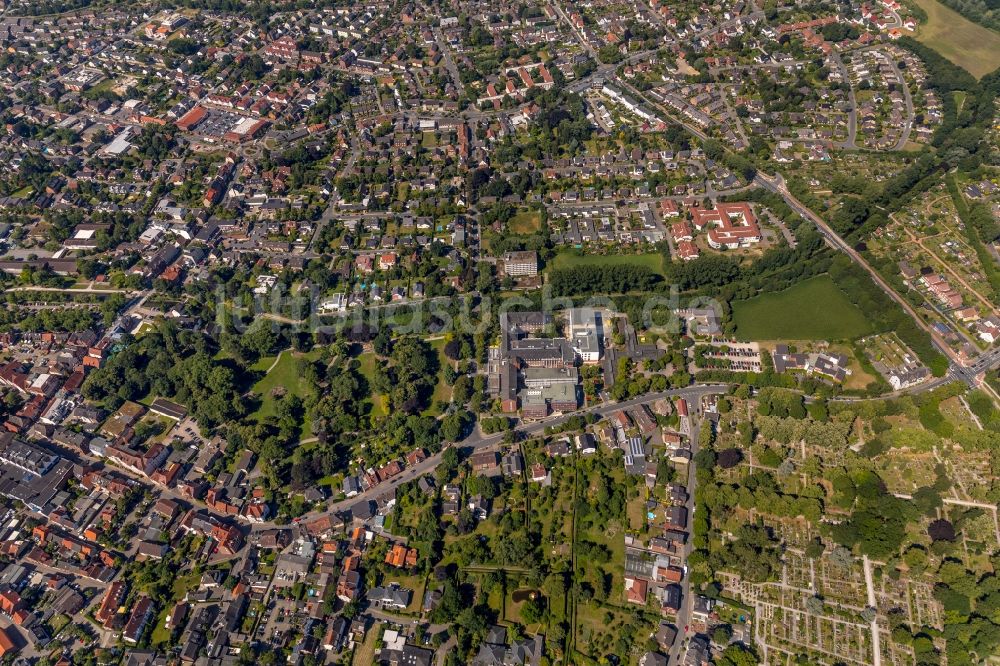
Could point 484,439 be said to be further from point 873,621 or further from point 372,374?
point 873,621

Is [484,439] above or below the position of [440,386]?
below

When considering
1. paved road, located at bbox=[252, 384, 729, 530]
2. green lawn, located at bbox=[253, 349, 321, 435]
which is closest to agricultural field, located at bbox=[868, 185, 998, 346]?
paved road, located at bbox=[252, 384, 729, 530]

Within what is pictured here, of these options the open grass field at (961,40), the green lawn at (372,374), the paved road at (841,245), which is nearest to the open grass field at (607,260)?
the paved road at (841,245)

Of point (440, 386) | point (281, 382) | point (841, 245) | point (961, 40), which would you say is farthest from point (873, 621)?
point (961, 40)

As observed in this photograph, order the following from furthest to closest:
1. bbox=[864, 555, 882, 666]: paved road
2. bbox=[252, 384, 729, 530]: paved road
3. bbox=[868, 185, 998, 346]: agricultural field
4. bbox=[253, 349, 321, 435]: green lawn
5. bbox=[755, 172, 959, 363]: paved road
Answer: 1. bbox=[868, 185, 998, 346]: agricultural field
2. bbox=[755, 172, 959, 363]: paved road
3. bbox=[253, 349, 321, 435]: green lawn
4. bbox=[252, 384, 729, 530]: paved road
5. bbox=[864, 555, 882, 666]: paved road

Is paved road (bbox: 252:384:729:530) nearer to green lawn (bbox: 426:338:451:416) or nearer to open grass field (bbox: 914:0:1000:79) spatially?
green lawn (bbox: 426:338:451:416)
